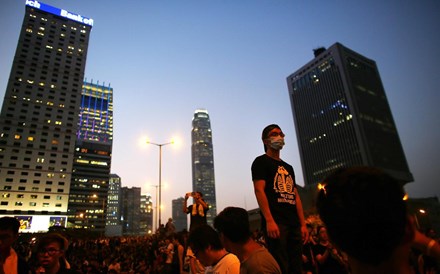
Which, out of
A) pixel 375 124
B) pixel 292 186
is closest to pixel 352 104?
pixel 375 124

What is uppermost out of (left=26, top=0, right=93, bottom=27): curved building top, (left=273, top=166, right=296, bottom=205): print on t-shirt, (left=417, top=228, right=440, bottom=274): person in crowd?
(left=26, top=0, right=93, bottom=27): curved building top

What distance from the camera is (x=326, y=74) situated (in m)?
130

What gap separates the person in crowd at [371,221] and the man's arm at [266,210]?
211 cm

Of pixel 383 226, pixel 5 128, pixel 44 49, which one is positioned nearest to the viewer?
pixel 383 226

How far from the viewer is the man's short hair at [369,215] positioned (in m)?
1.14

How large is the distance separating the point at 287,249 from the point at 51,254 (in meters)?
3.31

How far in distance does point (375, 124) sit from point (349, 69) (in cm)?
2854

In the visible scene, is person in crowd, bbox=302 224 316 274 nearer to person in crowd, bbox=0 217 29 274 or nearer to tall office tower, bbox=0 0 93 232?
person in crowd, bbox=0 217 29 274

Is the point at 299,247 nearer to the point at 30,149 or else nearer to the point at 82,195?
the point at 30,149

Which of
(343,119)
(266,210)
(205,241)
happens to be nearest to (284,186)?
(266,210)

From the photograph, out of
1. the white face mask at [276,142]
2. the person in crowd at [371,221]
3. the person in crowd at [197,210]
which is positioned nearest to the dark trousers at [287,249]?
the white face mask at [276,142]

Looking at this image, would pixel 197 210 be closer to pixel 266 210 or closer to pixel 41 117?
pixel 266 210

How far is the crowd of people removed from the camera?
1156 millimetres

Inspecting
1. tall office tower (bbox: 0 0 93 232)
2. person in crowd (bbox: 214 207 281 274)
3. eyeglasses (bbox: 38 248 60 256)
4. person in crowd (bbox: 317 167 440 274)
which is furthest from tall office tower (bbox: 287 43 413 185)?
person in crowd (bbox: 317 167 440 274)
